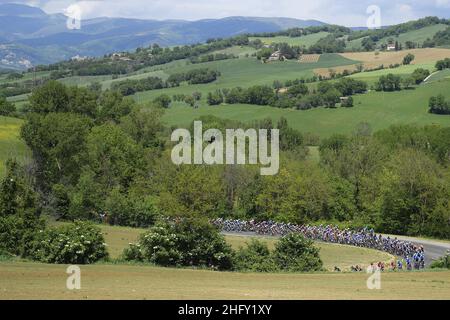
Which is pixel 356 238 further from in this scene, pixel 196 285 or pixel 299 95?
pixel 299 95

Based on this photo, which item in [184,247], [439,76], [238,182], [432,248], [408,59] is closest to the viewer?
[184,247]

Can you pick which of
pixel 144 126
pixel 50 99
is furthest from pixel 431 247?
pixel 50 99

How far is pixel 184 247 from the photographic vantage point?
4066 cm

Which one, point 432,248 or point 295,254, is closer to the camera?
point 295,254

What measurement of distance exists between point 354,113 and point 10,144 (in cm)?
7923

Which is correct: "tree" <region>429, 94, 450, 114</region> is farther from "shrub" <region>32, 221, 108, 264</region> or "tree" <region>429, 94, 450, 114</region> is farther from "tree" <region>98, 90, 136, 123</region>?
"shrub" <region>32, 221, 108, 264</region>

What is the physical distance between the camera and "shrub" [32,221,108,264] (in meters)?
38.2

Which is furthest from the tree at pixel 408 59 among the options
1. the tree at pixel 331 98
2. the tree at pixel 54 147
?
the tree at pixel 54 147

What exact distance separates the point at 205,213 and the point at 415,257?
14860 millimetres

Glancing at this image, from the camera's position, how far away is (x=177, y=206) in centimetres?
4191

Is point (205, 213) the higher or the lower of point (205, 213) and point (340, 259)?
the higher

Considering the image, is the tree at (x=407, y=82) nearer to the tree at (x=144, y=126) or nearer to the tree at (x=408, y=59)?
the tree at (x=408, y=59)
